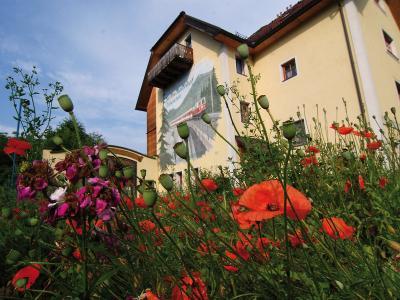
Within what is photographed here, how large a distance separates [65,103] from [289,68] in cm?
1158

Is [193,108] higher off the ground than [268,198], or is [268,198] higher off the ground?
[193,108]

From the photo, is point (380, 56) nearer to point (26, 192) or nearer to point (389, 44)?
point (389, 44)

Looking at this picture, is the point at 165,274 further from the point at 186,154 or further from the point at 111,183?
the point at 186,154

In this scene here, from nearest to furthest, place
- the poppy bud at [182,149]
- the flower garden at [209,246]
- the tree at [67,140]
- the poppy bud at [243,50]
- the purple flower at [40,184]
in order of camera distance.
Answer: the flower garden at [209,246], the poppy bud at [182,149], the poppy bud at [243,50], the purple flower at [40,184], the tree at [67,140]

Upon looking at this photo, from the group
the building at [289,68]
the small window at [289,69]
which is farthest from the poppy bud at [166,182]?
the small window at [289,69]

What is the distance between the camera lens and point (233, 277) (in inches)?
41.4

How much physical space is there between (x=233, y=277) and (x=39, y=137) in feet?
8.48

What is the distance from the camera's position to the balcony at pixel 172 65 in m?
13.2

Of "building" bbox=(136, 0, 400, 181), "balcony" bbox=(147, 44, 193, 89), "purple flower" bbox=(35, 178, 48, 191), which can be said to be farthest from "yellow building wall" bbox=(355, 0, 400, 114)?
A: "purple flower" bbox=(35, 178, 48, 191)

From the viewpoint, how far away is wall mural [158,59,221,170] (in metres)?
11.8

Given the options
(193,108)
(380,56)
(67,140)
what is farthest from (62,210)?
(193,108)

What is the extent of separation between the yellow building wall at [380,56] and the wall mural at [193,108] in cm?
542

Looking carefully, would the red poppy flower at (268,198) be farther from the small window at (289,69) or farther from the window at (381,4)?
the window at (381,4)

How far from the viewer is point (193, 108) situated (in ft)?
41.6
